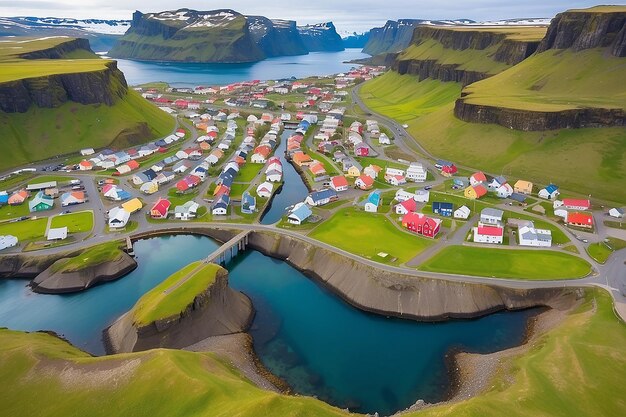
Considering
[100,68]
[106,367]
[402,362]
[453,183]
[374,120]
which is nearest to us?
[106,367]

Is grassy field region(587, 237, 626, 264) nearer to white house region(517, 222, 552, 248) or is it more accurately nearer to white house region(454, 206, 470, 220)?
white house region(517, 222, 552, 248)

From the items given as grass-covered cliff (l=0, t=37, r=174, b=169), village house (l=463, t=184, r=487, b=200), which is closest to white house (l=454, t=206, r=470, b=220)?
village house (l=463, t=184, r=487, b=200)

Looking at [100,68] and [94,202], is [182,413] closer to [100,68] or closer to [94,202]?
[94,202]

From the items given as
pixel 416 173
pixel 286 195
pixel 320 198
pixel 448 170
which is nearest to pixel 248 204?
pixel 320 198

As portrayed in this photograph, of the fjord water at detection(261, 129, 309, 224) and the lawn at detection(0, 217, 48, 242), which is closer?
the lawn at detection(0, 217, 48, 242)

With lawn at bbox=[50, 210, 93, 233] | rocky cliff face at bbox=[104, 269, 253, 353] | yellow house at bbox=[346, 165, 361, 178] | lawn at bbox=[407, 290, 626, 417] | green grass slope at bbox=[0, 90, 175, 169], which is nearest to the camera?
lawn at bbox=[407, 290, 626, 417]

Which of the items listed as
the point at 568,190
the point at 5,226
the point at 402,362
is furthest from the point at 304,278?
the point at 568,190

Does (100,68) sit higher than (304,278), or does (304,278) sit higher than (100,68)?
(100,68)
